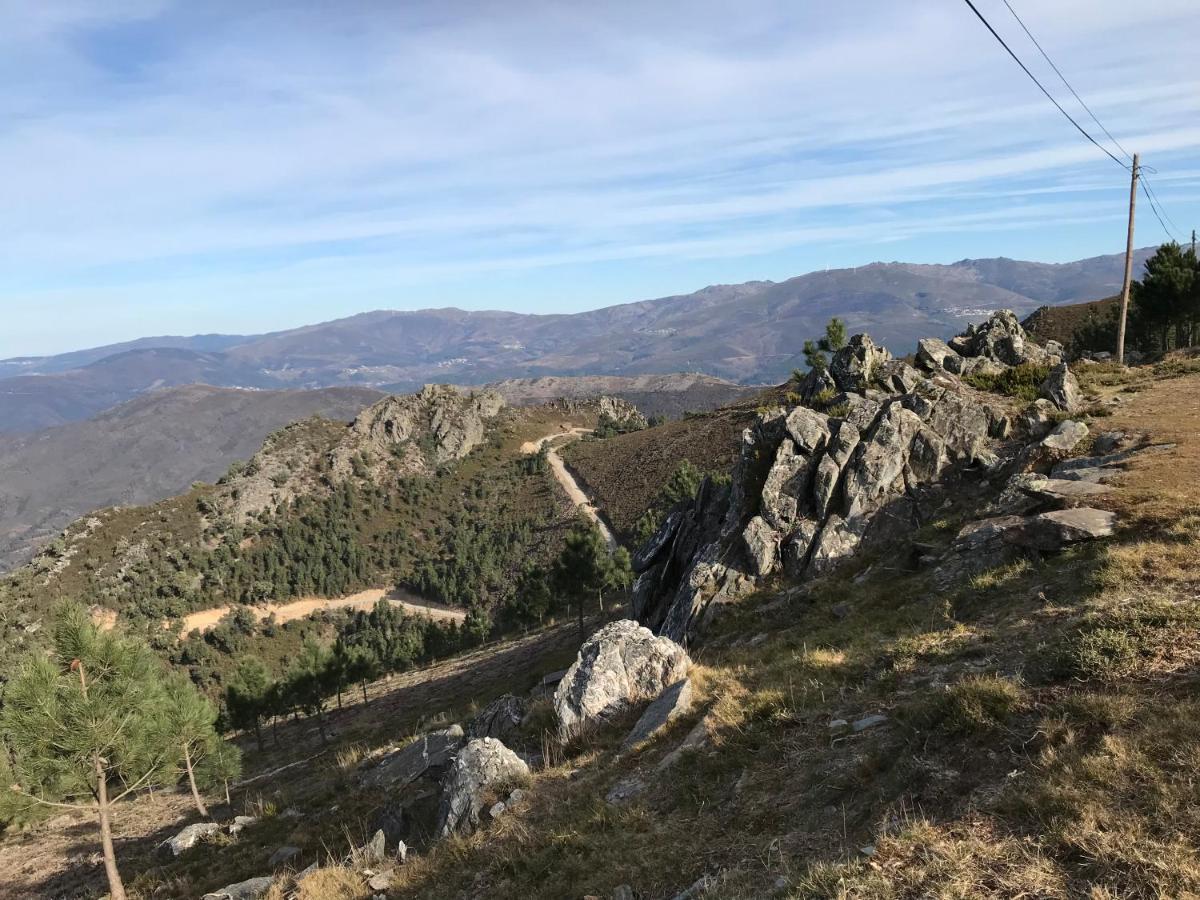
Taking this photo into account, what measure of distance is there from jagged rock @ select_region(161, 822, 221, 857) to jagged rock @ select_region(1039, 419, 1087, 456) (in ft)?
103

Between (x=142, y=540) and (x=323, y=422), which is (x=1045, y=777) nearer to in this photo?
(x=142, y=540)

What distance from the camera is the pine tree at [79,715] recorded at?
659 inches

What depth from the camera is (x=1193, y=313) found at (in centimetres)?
5369

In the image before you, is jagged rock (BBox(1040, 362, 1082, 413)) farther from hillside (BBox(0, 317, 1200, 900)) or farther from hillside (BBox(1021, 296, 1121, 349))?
hillside (BBox(1021, 296, 1121, 349))

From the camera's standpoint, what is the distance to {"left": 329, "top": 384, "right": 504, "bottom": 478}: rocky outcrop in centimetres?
15100

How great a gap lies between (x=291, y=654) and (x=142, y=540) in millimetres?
46968

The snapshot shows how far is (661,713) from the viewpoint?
12.1 meters

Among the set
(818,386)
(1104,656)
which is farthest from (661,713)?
(818,386)

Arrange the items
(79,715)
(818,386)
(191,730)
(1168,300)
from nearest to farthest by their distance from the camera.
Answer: (79,715) → (191,730) → (818,386) → (1168,300)

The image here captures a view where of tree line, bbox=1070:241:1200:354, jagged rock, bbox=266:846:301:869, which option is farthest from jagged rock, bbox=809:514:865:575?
tree line, bbox=1070:241:1200:354

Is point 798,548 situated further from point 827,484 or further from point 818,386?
point 818,386

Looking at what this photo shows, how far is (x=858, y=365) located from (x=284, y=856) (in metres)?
31.9

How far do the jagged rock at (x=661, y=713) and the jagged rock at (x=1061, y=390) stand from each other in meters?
24.0

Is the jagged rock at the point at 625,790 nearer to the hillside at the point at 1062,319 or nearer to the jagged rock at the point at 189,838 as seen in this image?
the jagged rock at the point at 189,838
